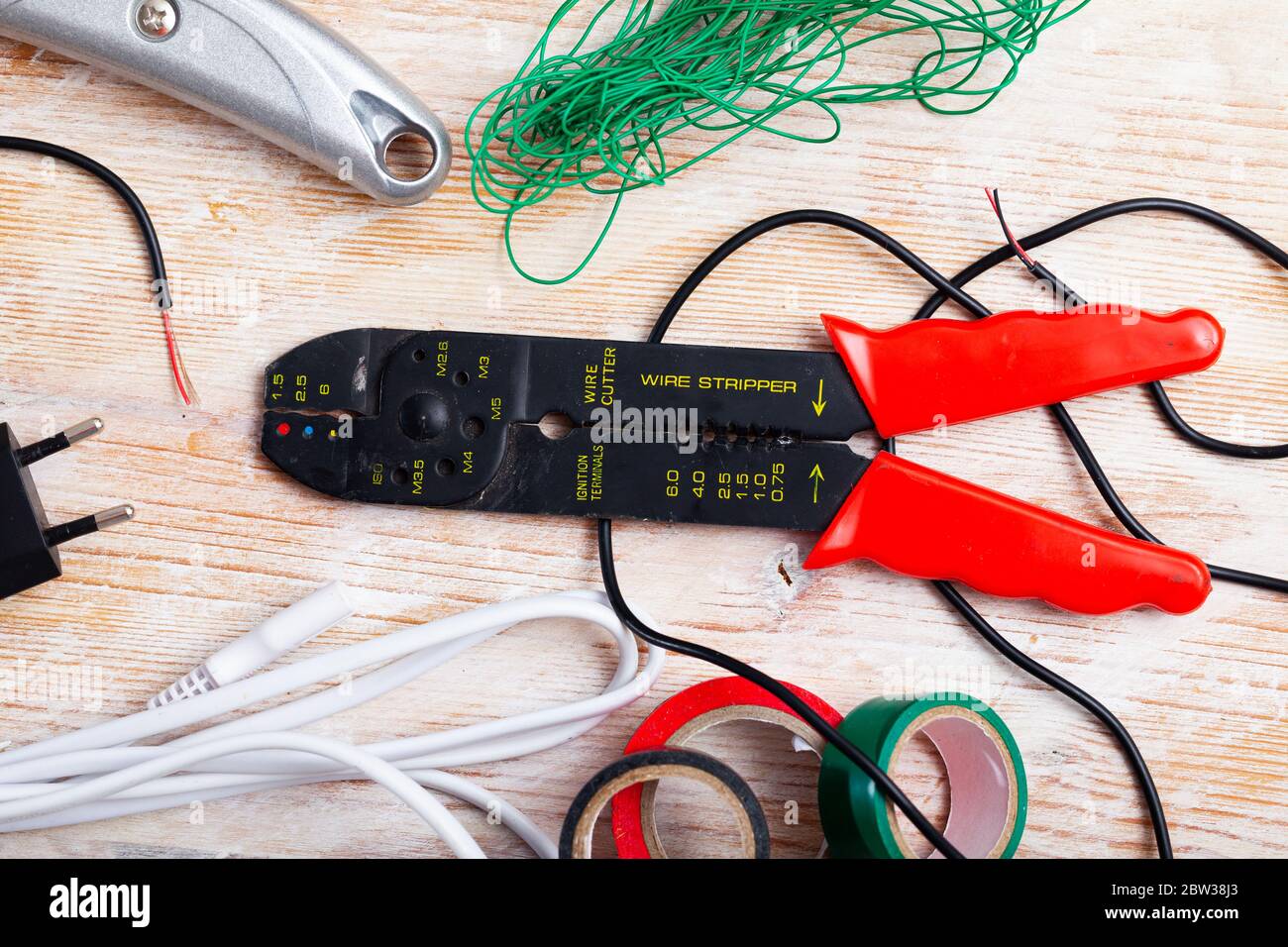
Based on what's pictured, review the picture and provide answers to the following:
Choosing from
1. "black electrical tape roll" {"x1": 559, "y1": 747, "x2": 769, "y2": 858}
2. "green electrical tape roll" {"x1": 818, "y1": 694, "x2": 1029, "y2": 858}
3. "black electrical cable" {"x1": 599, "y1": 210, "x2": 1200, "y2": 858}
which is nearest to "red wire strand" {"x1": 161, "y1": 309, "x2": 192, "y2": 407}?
"black electrical cable" {"x1": 599, "y1": 210, "x2": 1200, "y2": 858}

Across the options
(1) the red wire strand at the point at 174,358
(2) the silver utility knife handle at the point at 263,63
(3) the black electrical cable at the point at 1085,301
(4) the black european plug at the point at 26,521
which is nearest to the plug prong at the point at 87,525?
(4) the black european plug at the point at 26,521

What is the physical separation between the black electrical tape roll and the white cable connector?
0.25m

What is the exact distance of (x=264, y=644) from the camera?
27.0 inches

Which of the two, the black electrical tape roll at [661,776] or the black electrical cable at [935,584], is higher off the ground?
the black electrical cable at [935,584]

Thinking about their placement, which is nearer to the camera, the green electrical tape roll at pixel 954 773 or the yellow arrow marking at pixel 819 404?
the green electrical tape roll at pixel 954 773

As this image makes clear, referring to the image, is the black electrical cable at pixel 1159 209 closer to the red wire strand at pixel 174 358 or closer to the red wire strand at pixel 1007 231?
the red wire strand at pixel 1007 231

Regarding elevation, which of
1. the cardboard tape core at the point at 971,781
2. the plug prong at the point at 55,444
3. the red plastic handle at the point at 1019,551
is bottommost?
the cardboard tape core at the point at 971,781

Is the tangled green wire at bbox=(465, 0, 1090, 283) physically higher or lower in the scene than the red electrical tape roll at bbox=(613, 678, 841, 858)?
higher

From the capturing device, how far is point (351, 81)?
70cm

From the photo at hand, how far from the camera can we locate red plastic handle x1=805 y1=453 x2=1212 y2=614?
675mm

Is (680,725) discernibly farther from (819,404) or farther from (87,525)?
(87,525)

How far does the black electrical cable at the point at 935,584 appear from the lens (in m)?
0.70

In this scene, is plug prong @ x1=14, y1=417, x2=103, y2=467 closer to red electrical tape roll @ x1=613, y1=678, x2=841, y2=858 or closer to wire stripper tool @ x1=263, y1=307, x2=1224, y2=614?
wire stripper tool @ x1=263, y1=307, x2=1224, y2=614

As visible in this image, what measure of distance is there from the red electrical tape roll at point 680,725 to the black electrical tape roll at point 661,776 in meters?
0.06
